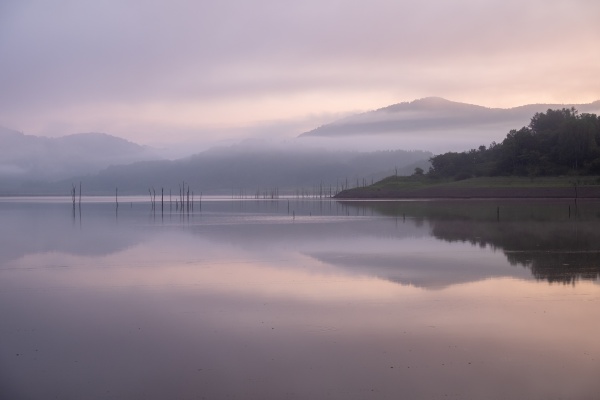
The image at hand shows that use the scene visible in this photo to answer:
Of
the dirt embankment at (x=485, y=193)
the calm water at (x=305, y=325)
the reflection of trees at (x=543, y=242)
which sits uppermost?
the dirt embankment at (x=485, y=193)

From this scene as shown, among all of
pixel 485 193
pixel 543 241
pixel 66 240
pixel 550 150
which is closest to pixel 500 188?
pixel 485 193

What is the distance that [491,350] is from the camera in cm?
975

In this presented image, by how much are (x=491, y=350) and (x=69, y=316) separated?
8008mm

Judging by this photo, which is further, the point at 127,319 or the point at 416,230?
the point at 416,230

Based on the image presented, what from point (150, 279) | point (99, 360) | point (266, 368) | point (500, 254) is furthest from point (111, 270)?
point (500, 254)

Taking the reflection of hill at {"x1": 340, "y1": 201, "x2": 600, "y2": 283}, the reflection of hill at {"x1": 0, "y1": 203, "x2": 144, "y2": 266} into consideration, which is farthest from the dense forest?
the reflection of hill at {"x1": 0, "y1": 203, "x2": 144, "y2": 266}

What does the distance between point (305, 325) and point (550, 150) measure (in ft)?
289

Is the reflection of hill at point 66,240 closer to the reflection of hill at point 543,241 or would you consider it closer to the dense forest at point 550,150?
the reflection of hill at point 543,241

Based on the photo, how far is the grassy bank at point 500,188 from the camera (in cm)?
7569

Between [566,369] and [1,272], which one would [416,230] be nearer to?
[1,272]

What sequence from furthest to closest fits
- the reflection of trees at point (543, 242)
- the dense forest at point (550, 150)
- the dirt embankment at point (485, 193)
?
the dense forest at point (550, 150), the dirt embankment at point (485, 193), the reflection of trees at point (543, 242)

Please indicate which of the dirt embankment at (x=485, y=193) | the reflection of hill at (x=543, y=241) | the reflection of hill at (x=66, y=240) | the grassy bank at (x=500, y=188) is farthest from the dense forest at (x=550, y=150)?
the reflection of hill at (x=66, y=240)

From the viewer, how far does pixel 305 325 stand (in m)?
11.4

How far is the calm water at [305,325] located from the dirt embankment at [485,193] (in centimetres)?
5660
